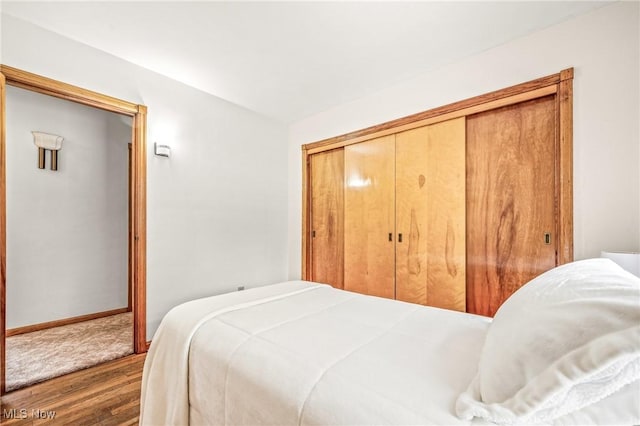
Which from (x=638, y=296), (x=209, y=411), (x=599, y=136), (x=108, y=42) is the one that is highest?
(x=108, y=42)

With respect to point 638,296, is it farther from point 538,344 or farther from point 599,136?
point 599,136

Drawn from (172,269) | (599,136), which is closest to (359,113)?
(599,136)

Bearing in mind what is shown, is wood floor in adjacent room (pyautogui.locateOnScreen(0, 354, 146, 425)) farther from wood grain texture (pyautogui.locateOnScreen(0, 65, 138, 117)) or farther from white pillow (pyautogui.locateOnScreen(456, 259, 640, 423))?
wood grain texture (pyautogui.locateOnScreen(0, 65, 138, 117))

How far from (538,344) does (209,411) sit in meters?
1.17

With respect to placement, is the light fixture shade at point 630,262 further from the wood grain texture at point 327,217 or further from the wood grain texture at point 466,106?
the wood grain texture at point 327,217

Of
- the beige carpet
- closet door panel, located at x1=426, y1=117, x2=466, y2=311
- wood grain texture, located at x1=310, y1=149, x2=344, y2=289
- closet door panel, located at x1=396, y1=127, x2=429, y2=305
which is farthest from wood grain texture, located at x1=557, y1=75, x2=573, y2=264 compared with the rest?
the beige carpet

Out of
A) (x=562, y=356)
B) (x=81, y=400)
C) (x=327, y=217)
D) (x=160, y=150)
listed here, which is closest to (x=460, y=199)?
(x=327, y=217)

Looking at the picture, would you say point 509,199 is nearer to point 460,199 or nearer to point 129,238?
point 460,199

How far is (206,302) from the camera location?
1638 millimetres

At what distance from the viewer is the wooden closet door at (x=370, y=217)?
301 cm

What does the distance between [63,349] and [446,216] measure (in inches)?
149

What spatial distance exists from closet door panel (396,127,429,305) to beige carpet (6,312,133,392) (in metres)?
2.74

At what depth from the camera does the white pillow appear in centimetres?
57

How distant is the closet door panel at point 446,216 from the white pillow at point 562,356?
5.88 ft
